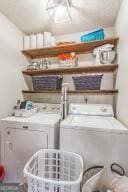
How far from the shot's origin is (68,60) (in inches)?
90.5

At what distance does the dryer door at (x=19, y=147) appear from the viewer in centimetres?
165

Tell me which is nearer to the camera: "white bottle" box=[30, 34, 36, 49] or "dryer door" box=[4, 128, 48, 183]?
"dryer door" box=[4, 128, 48, 183]

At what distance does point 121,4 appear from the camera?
1.74m

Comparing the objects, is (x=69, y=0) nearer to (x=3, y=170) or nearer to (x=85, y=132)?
(x=85, y=132)

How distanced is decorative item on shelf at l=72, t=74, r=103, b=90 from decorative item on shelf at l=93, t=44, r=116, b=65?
0.27m

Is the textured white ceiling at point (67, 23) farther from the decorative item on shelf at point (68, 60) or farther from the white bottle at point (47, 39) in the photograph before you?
the decorative item on shelf at point (68, 60)

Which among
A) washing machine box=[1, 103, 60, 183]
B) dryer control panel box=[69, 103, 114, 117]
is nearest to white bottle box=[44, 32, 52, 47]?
dryer control panel box=[69, 103, 114, 117]

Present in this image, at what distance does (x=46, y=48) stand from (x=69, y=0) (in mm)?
832

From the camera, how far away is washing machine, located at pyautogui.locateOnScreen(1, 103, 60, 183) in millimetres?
1628

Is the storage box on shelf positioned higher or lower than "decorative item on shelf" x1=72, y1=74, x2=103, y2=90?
higher

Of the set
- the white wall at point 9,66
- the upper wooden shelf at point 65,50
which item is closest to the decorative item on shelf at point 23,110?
the white wall at point 9,66

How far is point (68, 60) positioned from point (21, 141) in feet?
4.79

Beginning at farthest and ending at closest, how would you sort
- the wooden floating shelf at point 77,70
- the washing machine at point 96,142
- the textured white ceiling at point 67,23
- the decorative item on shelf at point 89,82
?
1. the wooden floating shelf at point 77,70
2. the decorative item on shelf at point 89,82
3. the textured white ceiling at point 67,23
4. the washing machine at point 96,142

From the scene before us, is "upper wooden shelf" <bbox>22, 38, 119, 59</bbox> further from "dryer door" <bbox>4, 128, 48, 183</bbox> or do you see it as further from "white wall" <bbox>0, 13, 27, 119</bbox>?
"dryer door" <bbox>4, 128, 48, 183</bbox>
